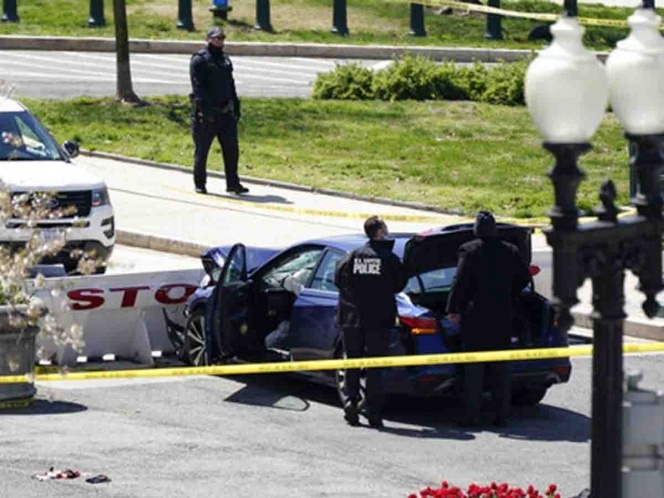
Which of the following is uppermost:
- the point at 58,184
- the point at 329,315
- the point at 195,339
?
the point at 58,184

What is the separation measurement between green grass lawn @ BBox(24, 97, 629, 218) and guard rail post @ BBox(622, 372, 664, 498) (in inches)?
586

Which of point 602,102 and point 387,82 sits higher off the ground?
point 602,102

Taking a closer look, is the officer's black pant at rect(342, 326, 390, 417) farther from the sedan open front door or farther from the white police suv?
the white police suv

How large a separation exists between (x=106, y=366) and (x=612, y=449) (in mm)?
9554

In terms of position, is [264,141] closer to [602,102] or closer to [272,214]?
[272,214]

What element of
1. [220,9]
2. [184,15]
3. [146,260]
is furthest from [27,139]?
[220,9]

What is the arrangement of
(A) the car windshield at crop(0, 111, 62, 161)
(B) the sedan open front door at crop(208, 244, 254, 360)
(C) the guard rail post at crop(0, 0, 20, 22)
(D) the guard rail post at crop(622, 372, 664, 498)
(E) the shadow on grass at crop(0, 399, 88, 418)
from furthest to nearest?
(C) the guard rail post at crop(0, 0, 20, 22) → (A) the car windshield at crop(0, 111, 62, 161) → (B) the sedan open front door at crop(208, 244, 254, 360) → (E) the shadow on grass at crop(0, 399, 88, 418) → (D) the guard rail post at crop(622, 372, 664, 498)

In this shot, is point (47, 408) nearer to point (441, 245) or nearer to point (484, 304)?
point (441, 245)

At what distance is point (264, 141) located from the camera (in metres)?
28.0

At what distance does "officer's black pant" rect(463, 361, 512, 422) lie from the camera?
47.6ft

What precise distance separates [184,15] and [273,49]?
106 inches

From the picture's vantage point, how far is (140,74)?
114ft

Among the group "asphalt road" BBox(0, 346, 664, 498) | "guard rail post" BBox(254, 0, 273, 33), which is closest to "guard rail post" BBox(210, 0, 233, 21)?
"guard rail post" BBox(254, 0, 273, 33)

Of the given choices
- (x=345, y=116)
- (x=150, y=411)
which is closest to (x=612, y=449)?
(x=150, y=411)
